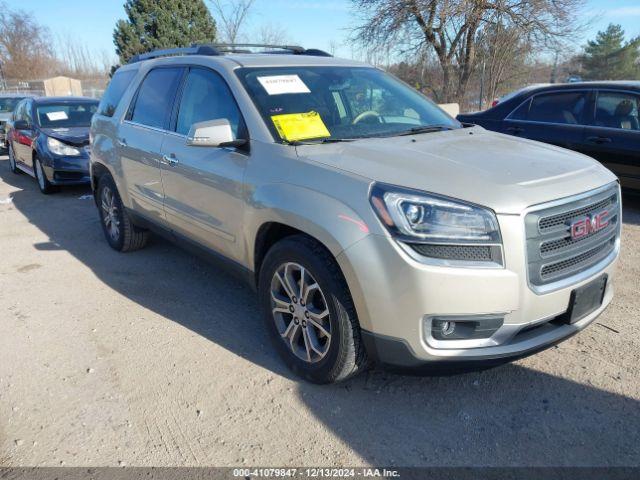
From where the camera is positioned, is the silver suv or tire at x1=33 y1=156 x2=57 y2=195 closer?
the silver suv

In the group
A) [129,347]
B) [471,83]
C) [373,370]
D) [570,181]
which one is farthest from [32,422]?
[471,83]

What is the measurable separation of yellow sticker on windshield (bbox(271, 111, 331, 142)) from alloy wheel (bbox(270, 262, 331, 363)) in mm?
790

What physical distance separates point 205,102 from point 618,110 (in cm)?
509

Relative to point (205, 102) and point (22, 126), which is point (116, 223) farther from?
point (22, 126)

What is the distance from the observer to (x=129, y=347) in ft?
11.5

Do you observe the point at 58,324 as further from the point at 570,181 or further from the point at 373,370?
the point at 570,181

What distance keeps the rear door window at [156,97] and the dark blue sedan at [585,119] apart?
4.58m

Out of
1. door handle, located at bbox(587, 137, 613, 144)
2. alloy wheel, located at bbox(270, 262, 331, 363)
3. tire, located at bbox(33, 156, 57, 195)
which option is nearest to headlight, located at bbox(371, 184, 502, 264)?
alloy wheel, located at bbox(270, 262, 331, 363)

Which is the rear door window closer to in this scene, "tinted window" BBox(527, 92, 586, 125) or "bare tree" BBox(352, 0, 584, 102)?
"tinted window" BBox(527, 92, 586, 125)

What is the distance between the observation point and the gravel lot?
246cm

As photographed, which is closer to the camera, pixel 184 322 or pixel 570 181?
pixel 570 181

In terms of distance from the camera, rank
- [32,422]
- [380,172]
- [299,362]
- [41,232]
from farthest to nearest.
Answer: [41,232], [299,362], [32,422], [380,172]

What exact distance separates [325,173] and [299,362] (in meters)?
1.12

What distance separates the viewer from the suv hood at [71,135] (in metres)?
8.43
